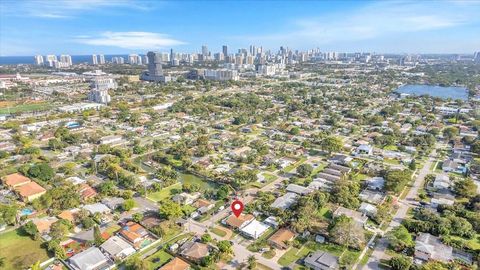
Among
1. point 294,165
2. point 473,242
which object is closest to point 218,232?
point 294,165

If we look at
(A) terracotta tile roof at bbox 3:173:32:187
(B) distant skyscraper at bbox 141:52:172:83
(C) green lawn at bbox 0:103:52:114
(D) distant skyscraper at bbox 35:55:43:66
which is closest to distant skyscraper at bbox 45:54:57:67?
(D) distant skyscraper at bbox 35:55:43:66

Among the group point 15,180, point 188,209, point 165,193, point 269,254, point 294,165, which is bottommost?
point 269,254

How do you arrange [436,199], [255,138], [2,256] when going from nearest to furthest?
[2,256]
[436,199]
[255,138]

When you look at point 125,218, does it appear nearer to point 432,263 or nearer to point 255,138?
point 432,263

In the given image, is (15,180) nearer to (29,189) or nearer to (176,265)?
(29,189)

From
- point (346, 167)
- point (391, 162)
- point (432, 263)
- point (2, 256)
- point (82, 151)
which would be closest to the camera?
point (432, 263)

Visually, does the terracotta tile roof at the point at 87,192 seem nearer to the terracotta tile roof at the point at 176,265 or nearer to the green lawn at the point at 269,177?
the terracotta tile roof at the point at 176,265

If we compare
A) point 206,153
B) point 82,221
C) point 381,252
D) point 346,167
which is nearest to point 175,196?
point 82,221
